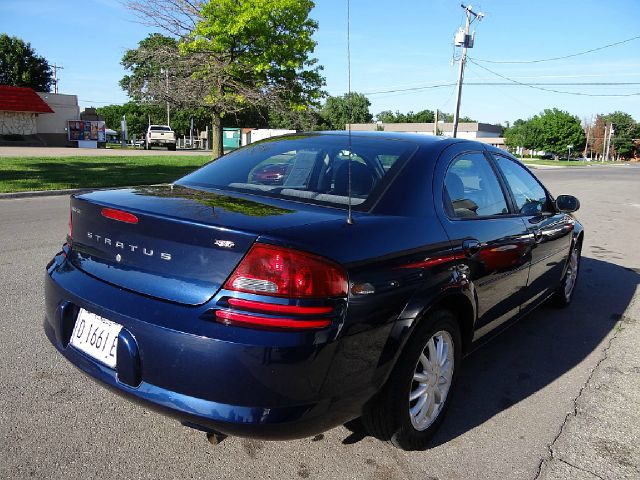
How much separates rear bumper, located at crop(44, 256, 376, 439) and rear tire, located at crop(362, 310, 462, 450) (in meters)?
0.26

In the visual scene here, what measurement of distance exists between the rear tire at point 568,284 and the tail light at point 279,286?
344cm

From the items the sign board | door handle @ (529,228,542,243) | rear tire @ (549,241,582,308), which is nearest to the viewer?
door handle @ (529,228,542,243)

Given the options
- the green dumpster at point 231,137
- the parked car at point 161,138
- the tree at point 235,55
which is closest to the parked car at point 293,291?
the tree at point 235,55

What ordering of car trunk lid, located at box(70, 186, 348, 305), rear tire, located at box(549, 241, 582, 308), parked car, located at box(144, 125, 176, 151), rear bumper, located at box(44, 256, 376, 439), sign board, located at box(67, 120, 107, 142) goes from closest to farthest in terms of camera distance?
rear bumper, located at box(44, 256, 376, 439)
car trunk lid, located at box(70, 186, 348, 305)
rear tire, located at box(549, 241, 582, 308)
sign board, located at box(67, 120, 107, 142)
parked car, located at box(144, 125, 176, 151)

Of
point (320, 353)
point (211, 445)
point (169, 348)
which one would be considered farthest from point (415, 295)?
point (211, 445)

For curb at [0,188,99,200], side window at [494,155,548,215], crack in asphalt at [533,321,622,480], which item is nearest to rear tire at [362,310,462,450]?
crack in asphalt at [533,321,622,480]

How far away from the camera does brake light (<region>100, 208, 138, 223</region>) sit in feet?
7.42

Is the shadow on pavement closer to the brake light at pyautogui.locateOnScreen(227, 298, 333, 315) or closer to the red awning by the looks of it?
the brake light at pyautogui.locateOnScreen(227, 298, 333, 315)

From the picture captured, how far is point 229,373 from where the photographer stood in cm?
189

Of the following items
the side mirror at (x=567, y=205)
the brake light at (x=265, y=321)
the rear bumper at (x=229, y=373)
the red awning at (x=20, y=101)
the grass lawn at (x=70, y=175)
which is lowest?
the grass lawn at (x=70, y=175)

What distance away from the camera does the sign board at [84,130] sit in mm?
40625

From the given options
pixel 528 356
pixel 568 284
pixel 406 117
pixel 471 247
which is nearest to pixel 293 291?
pixel 471 247

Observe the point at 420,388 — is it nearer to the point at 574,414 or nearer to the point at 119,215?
the point at 574,414

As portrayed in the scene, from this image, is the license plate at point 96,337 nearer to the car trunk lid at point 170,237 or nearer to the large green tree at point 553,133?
the car trunk lid at point 170,237
